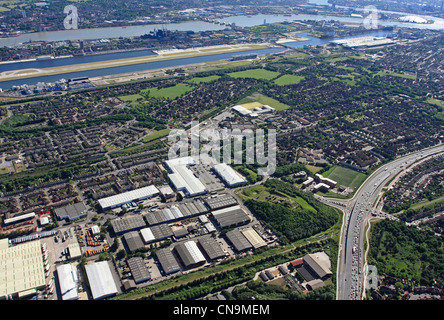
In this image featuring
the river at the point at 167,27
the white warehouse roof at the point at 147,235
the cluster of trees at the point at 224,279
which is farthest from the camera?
the river at the point at 167,27

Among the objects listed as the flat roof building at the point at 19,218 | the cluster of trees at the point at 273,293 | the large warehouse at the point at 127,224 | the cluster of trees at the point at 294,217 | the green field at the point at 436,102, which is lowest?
the cluster of trees at the point at 273,293

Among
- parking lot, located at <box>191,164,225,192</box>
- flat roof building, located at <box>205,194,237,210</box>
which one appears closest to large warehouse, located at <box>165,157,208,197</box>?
parking lot, located at <box>191,164,225,192</box>

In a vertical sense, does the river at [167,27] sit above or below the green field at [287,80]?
above

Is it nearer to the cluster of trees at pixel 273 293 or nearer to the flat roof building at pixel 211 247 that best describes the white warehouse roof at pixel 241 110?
the flat roof building at pixel 211 247

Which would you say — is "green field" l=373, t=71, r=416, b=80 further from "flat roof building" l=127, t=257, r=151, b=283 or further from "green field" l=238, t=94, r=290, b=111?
"flat roof building" l=127, t=257, r=151, b=283

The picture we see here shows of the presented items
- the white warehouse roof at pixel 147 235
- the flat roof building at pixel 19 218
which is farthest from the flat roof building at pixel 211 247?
the flat roof building at pixel 19 218
